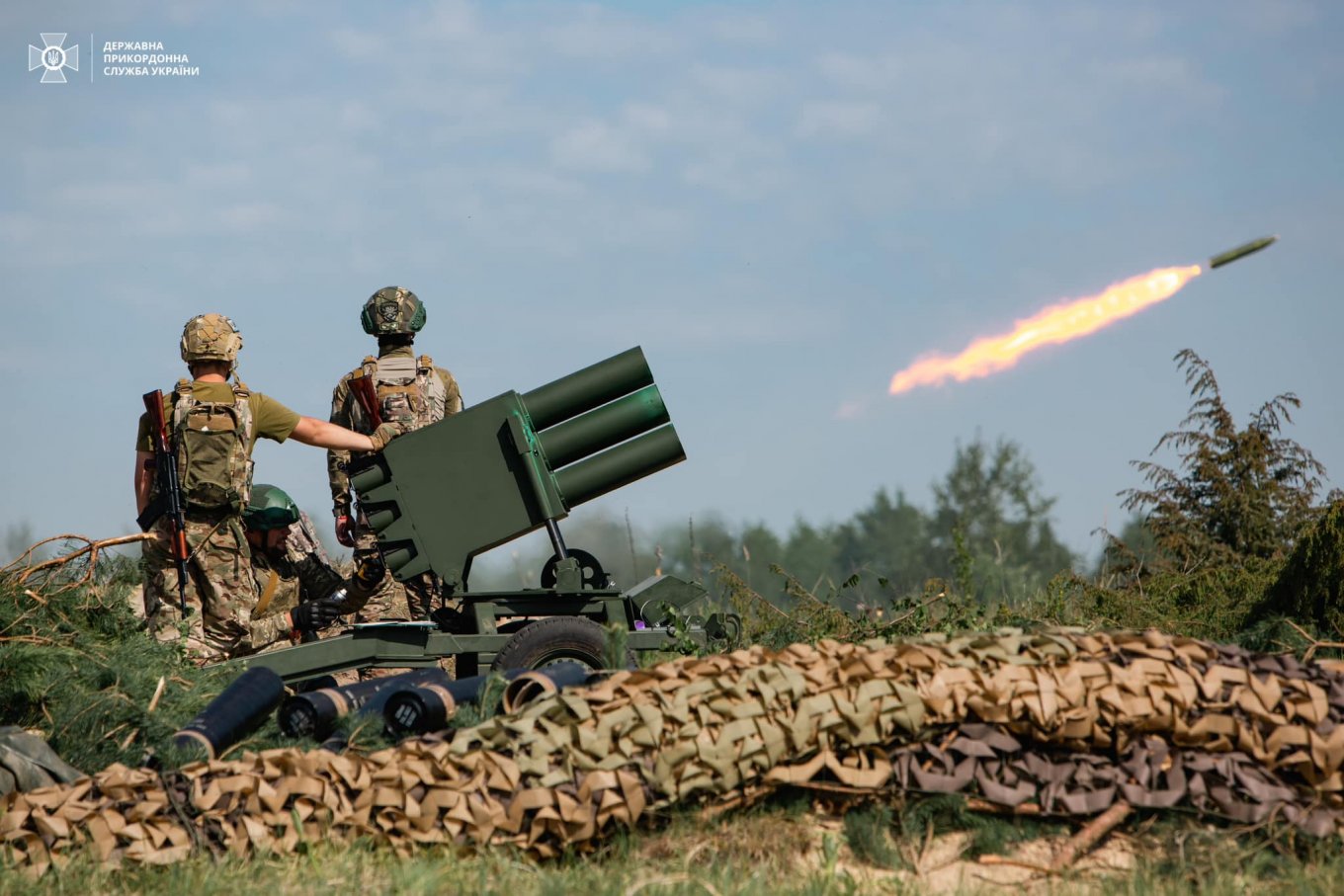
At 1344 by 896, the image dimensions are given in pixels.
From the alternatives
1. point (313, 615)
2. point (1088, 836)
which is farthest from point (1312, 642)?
point (313, 615)

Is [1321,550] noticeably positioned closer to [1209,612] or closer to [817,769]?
[1209,612]

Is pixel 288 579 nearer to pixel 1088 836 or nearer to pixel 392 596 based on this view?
pixel 392 596

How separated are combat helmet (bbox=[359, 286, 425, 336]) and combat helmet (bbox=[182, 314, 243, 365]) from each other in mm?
1140

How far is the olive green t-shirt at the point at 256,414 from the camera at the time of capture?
8.12m

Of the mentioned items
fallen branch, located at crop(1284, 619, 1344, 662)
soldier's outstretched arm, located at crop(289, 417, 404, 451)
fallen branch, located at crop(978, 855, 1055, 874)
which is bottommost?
fallen branch, located at crop(978, 855, 1055, 874)

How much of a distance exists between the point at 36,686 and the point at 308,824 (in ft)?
6.95

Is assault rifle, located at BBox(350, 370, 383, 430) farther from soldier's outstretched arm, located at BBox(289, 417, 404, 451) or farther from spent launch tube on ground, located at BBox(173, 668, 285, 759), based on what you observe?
spent launch tube on ground, located at BBox(173, 668, 285, 759)

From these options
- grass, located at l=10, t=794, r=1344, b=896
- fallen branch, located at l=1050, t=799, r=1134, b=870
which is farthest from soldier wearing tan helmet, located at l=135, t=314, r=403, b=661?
fallen branch, located at l=1050, t=799, r=1134, b=870

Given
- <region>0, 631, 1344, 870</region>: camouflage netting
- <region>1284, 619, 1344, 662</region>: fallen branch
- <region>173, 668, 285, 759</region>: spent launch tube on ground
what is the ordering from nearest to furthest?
1. <region>0, 631, 1344, 870</region>: camouflage netting
2. <region>173, 668, 285, 759</region>: spent launch tube on ground
3. <region>1284, 619, 1344, 662</region>: fallen branch

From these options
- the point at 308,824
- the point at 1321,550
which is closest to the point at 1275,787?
the point at 1321,550

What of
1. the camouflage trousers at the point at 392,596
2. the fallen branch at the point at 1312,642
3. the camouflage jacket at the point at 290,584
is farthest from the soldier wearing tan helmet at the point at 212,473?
the fallen branch at the point at 1312,642

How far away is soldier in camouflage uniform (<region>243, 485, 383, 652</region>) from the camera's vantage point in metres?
8.52

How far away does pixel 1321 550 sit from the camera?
689cm

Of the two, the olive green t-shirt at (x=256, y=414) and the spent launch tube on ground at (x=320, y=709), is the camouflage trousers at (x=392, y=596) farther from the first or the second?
the spent launch tube on ground at (x=320, y=709)
